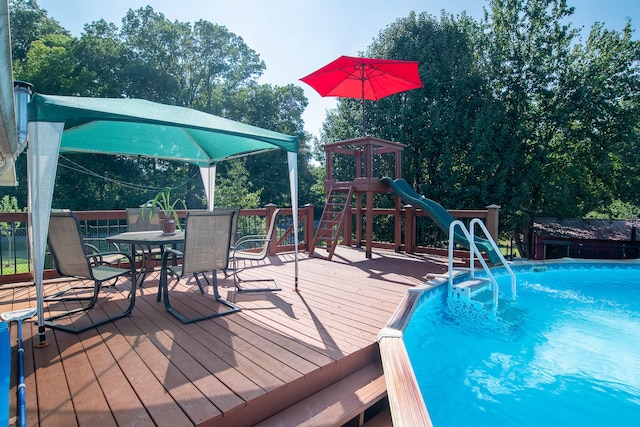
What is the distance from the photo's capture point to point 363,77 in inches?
260

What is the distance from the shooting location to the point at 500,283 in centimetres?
531

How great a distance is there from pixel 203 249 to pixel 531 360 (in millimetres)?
3152

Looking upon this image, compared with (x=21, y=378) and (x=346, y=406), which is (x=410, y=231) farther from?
(x=21, y=378)

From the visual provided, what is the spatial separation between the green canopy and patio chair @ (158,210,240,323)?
0.86m

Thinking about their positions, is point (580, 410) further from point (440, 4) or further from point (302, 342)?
point (440, 4)

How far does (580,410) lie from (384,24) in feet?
52.3

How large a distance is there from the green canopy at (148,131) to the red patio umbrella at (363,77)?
2429mm

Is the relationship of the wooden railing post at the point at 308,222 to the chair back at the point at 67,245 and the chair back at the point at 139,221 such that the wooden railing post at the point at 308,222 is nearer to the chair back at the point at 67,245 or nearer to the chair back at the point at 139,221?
the chair back at the point at 139,221

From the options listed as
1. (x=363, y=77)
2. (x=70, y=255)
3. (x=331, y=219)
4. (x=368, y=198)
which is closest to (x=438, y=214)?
(x=368, y=198)

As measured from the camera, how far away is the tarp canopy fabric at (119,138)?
7.79 ft

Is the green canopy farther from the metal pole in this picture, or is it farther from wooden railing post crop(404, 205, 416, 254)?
wooden railing post crop(404, 205, 416, 254)

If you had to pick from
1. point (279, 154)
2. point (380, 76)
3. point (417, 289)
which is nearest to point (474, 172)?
point (380, 76)

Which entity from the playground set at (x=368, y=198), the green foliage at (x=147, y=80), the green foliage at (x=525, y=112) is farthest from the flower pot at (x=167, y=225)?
the green foliage at (x=147, y=80)

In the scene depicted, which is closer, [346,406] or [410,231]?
[346,406]
